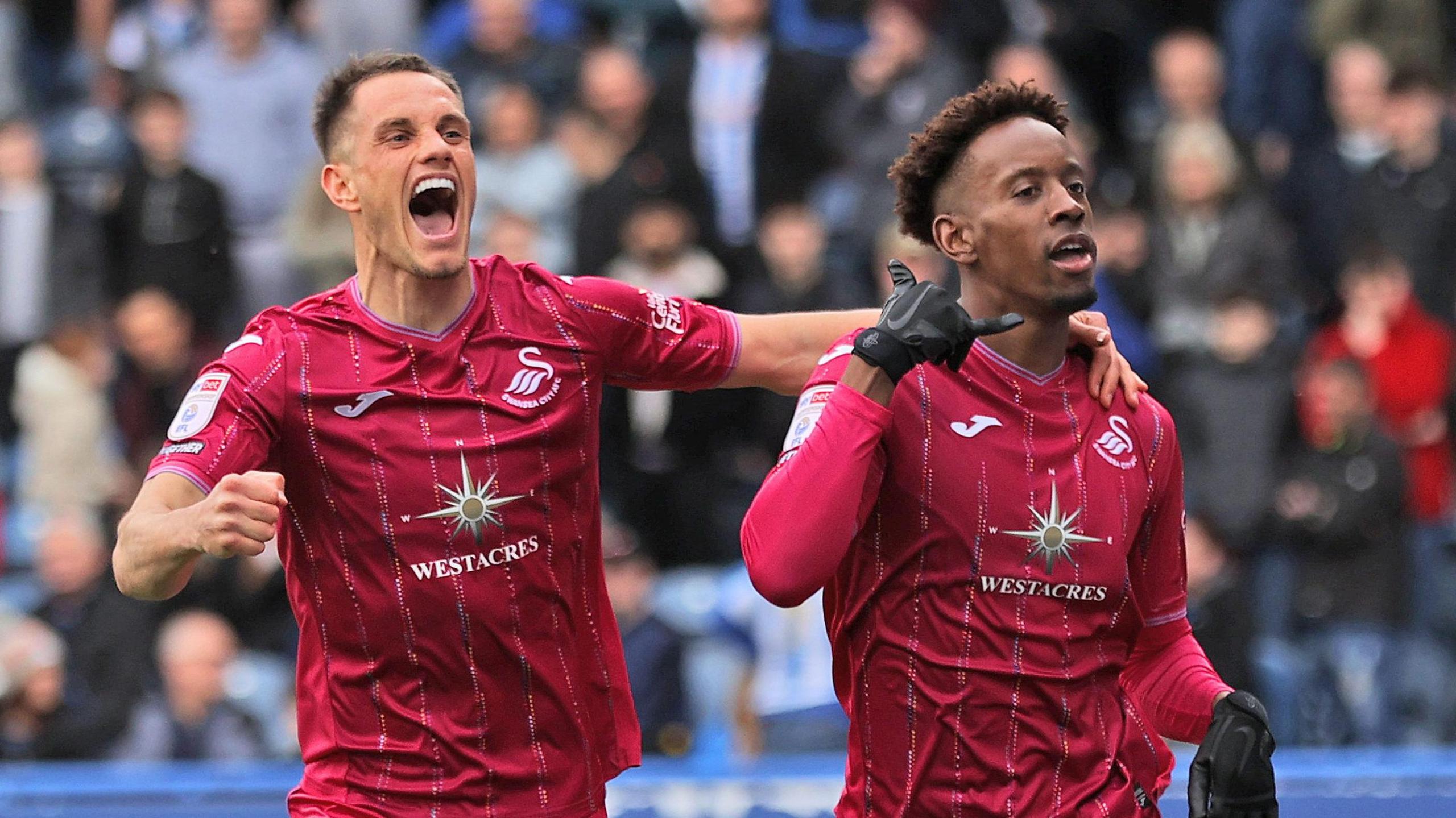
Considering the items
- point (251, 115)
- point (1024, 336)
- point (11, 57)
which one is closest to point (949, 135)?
point (1024, 336)

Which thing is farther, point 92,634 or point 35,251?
point 35,251

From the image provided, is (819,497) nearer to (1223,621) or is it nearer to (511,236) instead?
(1223,621)

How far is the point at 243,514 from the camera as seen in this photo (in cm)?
423

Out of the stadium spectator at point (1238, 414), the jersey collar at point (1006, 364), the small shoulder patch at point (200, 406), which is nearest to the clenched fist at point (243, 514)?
the small shoulder patch at point (200, 406)

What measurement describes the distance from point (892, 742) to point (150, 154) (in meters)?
7.20

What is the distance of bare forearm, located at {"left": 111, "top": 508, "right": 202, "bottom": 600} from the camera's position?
439 centimetres

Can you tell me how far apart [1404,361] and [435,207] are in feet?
19.3

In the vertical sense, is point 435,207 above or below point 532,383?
above

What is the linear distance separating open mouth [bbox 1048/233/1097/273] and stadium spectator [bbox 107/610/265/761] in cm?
527

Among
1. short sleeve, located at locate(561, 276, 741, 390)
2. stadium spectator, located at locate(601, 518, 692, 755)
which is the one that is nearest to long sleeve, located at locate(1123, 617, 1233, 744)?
short sleeve, located at locate(561, 276, 741, 390)

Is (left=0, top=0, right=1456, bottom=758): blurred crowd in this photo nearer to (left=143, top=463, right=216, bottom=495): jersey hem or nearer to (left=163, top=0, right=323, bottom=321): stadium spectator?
(left=163, top=0, right=323, bottom=321): stadium spectator

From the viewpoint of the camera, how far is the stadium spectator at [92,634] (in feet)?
30.2

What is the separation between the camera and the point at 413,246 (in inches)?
197

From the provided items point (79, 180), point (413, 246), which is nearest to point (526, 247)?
point (79, 180)
